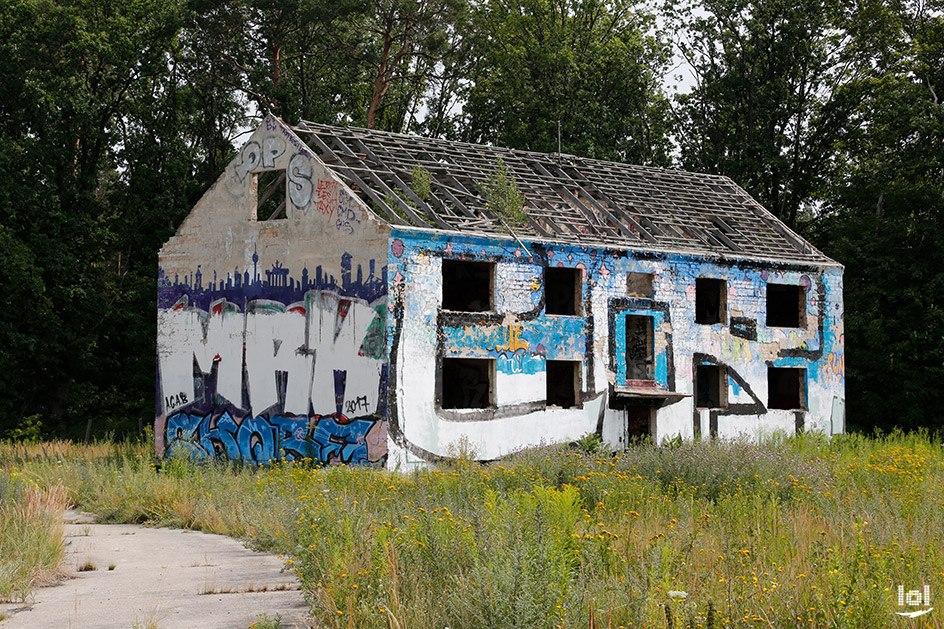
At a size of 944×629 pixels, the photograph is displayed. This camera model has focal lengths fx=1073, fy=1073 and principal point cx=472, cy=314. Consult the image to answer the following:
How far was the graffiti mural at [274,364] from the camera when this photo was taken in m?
20.6

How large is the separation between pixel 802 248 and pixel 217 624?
22.8 meters

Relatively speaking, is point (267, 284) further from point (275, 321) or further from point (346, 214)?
point (346, 214)

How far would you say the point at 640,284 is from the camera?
24.7 meters

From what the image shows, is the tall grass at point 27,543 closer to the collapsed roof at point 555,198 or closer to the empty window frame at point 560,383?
the collapsed roof at point 555,198

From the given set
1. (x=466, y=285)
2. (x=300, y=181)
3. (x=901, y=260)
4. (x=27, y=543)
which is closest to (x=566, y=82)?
(x=901, y=260)

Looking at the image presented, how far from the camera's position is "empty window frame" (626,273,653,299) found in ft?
80.4

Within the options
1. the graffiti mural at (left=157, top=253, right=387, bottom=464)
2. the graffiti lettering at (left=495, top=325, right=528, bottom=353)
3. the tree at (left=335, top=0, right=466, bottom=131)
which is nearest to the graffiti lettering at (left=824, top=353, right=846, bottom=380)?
the graffiti lettering at (left=495, top=325, right=528, bottom=353)

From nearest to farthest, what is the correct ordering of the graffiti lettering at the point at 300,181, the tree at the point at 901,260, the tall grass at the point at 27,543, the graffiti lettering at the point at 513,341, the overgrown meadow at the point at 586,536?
the overgrown meadow at the point at 586,536 → the tall grass at the point at 27,543 → the graffiti lettering at the point at 513,341 → the graffiti lettering at the point at 300,181 → the tree at the point at 901,260

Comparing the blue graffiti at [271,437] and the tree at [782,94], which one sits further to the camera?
the tree at [782,94]

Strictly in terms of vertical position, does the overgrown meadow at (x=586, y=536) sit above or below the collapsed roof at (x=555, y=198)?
below

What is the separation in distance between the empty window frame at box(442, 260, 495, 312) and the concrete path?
542 inches

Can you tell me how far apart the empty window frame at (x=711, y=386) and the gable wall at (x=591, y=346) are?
0.14m

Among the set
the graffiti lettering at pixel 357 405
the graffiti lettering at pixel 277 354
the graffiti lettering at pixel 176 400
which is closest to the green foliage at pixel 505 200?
the graffiti lettering at pixel 277 354

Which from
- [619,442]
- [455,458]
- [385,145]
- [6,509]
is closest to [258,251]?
[385,145]
